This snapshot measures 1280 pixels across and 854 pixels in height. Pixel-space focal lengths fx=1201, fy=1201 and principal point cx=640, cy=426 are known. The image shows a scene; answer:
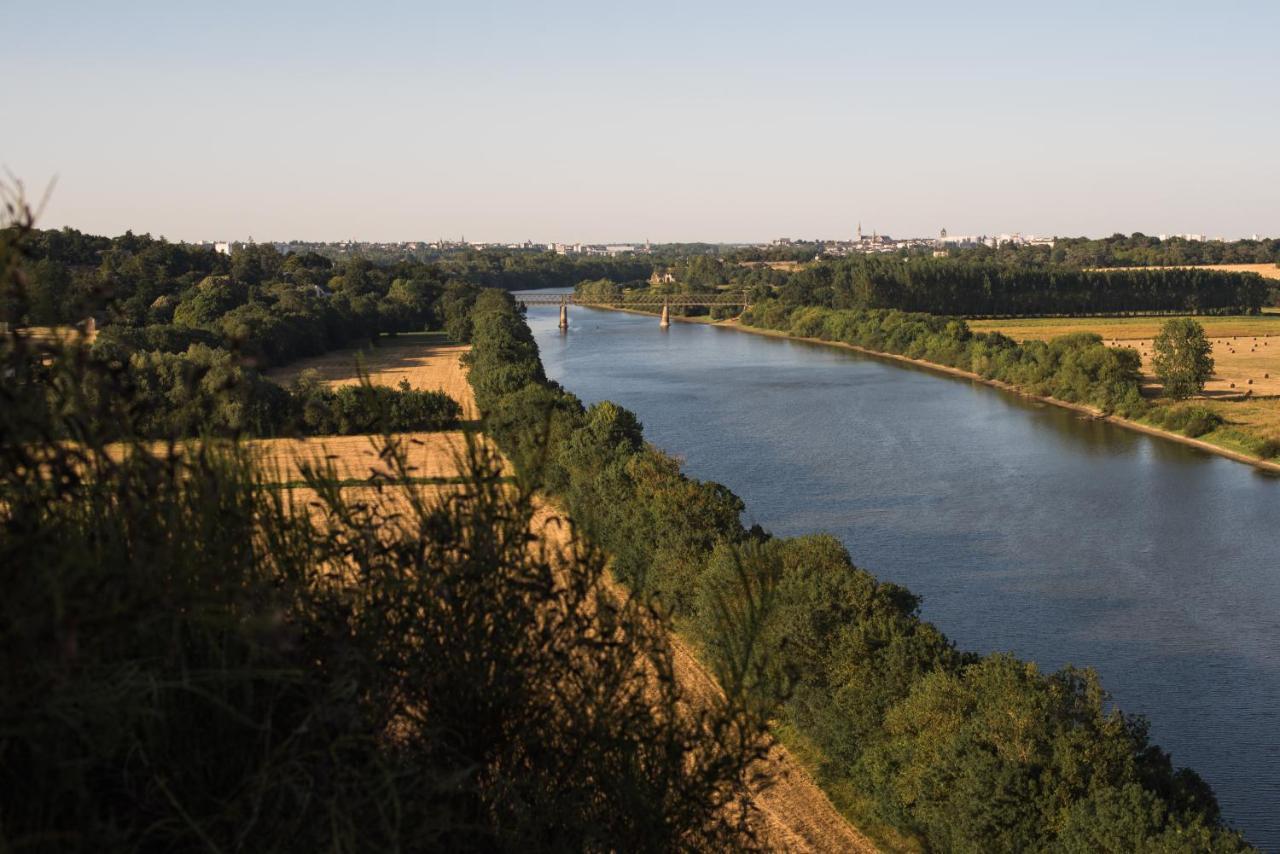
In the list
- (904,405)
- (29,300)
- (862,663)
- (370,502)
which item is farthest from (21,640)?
(904,405)

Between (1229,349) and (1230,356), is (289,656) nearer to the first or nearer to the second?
(1230,356)

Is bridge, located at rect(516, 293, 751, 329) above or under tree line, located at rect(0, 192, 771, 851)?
under

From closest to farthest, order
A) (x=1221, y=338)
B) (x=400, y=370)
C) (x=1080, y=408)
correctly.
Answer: (x=1080, y=408) → (x=400, y=370) → (x=1221, y=338)

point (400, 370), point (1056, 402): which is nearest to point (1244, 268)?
point (1056, 402)

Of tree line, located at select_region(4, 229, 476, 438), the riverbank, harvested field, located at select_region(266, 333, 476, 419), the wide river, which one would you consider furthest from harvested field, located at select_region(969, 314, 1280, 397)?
tree line, located at select_region(4, 229, 476, 438)

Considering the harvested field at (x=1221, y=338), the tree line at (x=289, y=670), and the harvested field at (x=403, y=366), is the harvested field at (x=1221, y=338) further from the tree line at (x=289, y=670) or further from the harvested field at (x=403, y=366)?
the tree line at (x=289, y=670)

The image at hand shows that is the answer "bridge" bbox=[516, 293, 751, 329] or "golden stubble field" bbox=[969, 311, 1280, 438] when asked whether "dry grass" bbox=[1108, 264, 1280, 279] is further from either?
"bridge" bbox=[516, 293, 751, 329]
